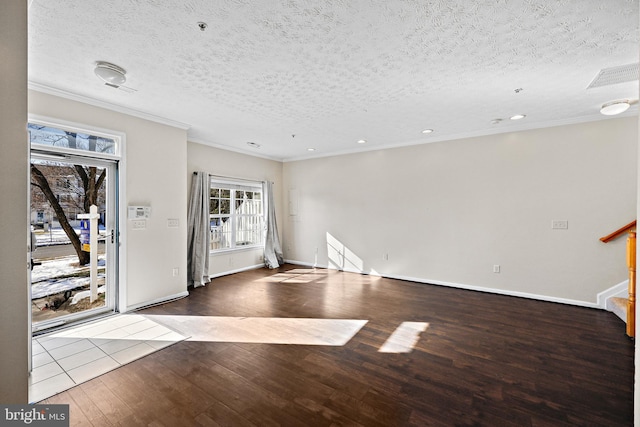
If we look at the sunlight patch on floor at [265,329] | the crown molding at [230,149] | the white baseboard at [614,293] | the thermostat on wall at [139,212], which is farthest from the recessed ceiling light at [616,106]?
the thermostat on wall at [139,212]

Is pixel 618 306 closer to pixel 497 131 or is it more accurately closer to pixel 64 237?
pixel 497 131

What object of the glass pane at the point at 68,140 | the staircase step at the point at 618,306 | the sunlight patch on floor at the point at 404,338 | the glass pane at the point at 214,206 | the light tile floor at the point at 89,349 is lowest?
the light tile floor at the point at 89,349

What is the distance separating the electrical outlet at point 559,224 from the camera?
12.7 feet

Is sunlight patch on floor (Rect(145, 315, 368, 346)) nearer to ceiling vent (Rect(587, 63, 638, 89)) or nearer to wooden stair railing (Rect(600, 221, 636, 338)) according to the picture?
wooden stair railing (Rect(600, 221, 636, 338))

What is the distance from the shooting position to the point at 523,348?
2.62 metres

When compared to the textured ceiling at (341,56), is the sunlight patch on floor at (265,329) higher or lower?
lower

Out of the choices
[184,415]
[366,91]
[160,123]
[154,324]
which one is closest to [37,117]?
[160,123]

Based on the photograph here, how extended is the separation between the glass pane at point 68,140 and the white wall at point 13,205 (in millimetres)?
2525

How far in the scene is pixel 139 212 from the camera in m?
3.63

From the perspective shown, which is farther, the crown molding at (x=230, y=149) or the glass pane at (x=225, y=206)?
the glass pane at (x=225, y=206)

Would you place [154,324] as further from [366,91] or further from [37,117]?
[366,91]

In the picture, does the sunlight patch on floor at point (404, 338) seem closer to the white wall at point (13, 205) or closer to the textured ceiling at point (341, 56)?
the white wall at point (13, 205)

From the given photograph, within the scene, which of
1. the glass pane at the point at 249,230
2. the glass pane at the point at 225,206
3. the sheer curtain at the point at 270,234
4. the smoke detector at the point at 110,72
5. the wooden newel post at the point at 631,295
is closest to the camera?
the smoke detector at the point at 110,72

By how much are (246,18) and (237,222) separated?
4666 mm
